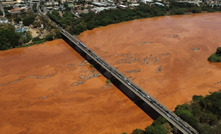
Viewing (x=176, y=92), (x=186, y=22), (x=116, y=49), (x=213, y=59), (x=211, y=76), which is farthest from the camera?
(x=186, y=22)

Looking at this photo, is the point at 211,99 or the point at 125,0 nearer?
the point at 211,99

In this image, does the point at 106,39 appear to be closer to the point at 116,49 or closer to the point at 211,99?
the point at 116,49

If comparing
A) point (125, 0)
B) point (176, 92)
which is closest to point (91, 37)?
point (176, 92)

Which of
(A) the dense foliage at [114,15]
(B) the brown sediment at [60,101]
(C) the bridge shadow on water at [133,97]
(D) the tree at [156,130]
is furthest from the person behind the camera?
(A) the dense foliage at [114,15]

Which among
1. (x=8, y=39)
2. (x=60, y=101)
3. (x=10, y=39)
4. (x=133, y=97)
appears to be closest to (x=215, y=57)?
(x=133, y=97)

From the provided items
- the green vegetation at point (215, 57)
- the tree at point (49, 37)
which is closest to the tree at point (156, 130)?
the green vegetation at point (215, 57)

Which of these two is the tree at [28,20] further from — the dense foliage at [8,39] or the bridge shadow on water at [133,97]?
the bridge shadow on water at [133,97]

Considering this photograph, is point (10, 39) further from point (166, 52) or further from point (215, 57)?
point (215, 57)
